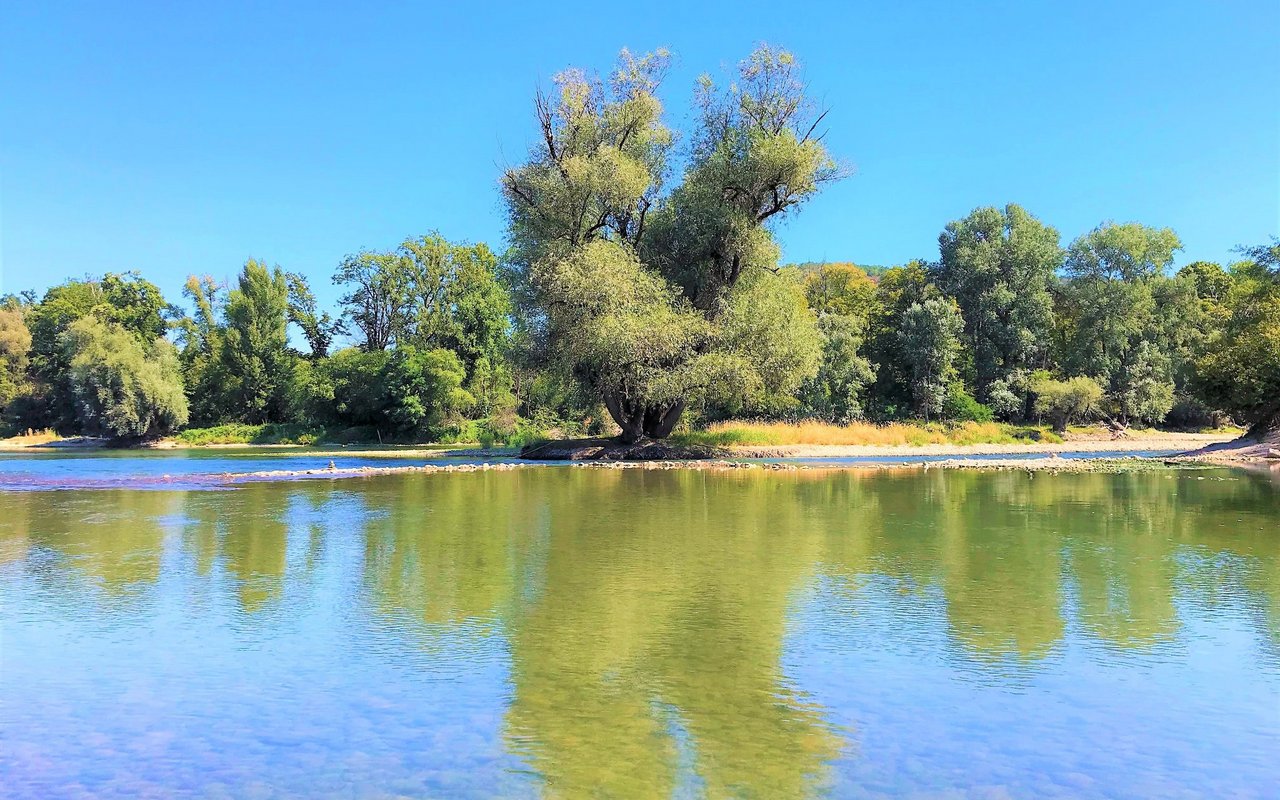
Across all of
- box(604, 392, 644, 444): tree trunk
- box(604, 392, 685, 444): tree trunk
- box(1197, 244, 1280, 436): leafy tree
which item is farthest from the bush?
box(604, 392, 644, 444): tree trunk

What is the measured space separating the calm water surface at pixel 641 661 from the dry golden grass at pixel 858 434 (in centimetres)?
2476

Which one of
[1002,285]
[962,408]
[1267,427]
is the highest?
[1002,285]

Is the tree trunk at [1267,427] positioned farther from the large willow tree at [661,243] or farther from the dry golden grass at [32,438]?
the dry golden grass at [32,438]

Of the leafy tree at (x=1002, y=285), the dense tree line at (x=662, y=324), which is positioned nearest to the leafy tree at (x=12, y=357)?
the dense tree line at (x=662, y=324)

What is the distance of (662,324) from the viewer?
33250 mm

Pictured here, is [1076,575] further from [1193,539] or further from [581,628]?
[581,628]

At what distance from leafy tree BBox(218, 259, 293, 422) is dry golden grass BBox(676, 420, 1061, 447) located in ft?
130

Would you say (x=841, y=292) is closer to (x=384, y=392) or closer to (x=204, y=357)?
(x=384, y=392)

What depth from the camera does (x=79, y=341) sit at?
202 feet

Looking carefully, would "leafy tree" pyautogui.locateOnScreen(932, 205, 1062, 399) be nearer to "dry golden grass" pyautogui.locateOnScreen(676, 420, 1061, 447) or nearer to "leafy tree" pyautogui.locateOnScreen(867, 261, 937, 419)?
"leafy tree" pyautogui.locateOnScreen(867, 261, 937, 419)

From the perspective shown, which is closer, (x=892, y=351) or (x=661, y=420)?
(x=661, y=420)

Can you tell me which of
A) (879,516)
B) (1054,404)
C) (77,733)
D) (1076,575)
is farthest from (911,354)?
(77,733)

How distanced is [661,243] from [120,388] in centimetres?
4203

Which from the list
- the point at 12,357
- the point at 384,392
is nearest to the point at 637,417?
the point at 384,392
